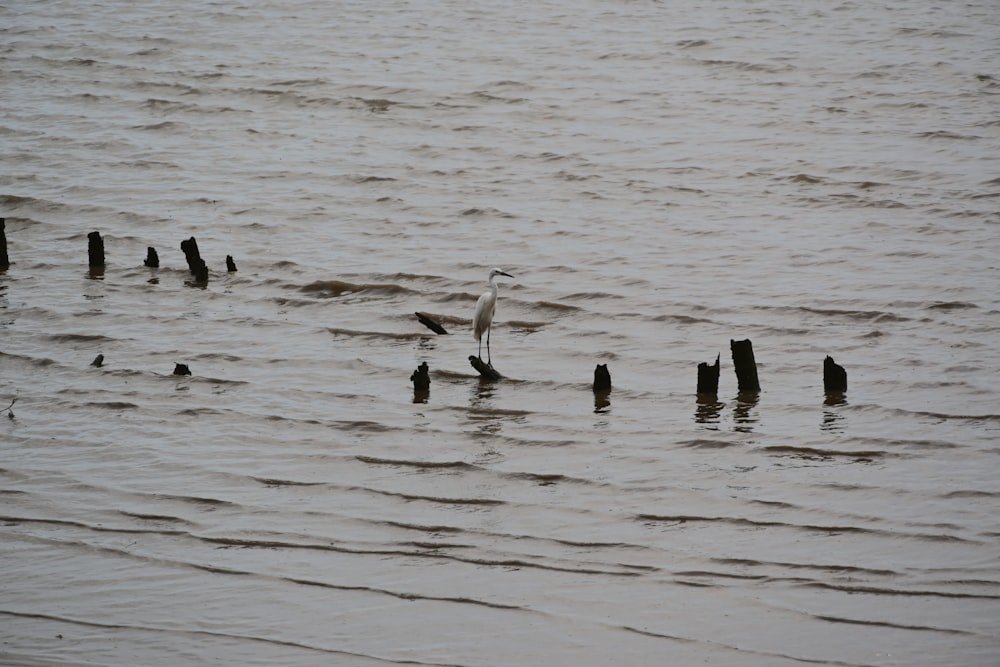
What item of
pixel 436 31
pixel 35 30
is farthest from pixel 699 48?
pixel 35 30

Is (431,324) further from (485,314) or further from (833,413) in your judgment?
(833,413)

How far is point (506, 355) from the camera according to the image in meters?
13.2

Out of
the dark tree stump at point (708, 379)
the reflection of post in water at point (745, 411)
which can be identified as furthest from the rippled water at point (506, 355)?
the dark tree stump at point (708, 379)

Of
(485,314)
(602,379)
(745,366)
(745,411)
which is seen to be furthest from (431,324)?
(745,411)

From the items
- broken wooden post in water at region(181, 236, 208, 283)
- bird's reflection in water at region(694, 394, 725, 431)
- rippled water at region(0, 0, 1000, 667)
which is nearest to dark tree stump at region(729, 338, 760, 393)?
rippled water at region(0, 0, 1000, 667)

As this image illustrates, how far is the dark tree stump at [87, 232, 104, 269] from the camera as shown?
604 inches

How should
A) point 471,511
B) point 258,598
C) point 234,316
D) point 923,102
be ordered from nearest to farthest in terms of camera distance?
point 258,598
point 471,511
point 234,316
point 923,102

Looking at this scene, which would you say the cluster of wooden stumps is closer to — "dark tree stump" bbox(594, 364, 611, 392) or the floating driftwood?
"dark tree stump" bbox(594, 364, 611, 392)

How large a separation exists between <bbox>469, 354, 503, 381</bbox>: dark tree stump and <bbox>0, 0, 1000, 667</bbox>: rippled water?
0.28 metres

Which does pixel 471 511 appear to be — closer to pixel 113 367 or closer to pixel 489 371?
pixel 489 371

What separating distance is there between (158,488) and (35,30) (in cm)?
2381

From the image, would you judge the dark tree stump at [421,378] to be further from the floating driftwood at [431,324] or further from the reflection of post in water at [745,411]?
the reflection of post in water at [745,411]

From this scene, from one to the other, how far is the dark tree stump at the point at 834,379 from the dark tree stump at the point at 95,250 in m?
9.08

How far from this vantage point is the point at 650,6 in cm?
3181
